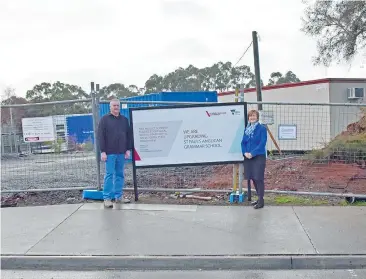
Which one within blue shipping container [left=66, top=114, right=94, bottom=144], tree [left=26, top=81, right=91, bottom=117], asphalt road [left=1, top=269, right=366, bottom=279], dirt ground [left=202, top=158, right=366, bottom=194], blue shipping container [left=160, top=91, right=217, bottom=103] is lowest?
asphalt road [left=1, top=269, right=366, bottom=279]

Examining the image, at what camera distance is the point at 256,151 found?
711 cm

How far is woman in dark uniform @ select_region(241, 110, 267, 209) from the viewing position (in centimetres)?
707

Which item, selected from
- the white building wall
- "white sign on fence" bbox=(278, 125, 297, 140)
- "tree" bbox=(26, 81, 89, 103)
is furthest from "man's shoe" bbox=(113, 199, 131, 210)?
"tree" bbox=(26, 81, 89, 103)

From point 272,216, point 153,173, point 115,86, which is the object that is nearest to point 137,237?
point 272,216

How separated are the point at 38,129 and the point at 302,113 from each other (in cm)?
856

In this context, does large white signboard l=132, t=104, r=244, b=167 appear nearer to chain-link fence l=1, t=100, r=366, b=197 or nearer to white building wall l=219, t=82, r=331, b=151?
chain-link fence l=1, t=100, r=366, b=197

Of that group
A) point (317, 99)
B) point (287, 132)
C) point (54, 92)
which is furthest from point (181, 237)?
point (54, 92)

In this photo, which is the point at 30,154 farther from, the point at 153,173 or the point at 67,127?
the point at 153,173

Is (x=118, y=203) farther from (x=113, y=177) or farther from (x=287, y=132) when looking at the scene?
(x=287, y=132)

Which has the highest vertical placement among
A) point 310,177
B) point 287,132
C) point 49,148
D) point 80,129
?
point 80,129

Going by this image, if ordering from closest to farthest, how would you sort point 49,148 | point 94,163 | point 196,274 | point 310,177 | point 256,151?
1. point 196,274
2. point 256,151
3. point 49,148
4. point 94,163
5. point 310,177

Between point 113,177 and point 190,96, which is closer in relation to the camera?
point 113,177

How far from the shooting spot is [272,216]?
21.9ft

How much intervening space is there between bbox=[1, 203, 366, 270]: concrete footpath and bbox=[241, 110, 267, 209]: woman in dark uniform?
0.46 meters
